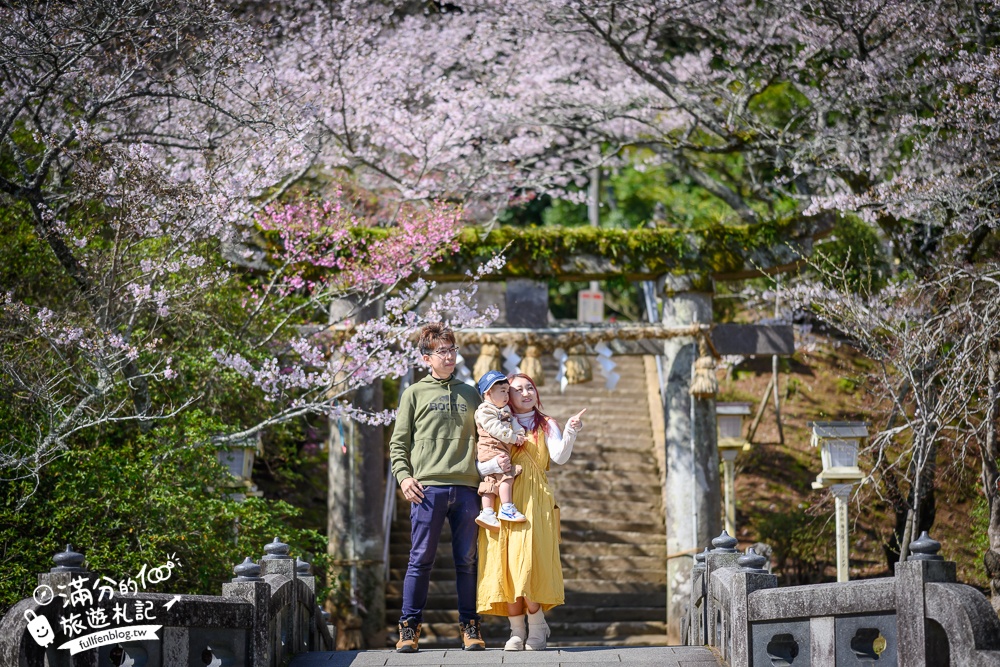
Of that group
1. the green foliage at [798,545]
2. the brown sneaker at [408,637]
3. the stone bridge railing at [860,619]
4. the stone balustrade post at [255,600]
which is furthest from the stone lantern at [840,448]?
the stone balustrade post at [255,600]

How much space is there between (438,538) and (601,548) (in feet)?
23.6

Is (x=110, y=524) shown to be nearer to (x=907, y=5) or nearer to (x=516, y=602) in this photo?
(x=516, y=602)

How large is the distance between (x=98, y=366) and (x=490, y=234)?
4.40 m

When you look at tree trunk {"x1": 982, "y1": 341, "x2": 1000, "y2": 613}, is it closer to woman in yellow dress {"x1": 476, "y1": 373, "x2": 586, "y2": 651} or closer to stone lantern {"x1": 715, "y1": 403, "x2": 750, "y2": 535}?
stone lantern {"x1": 715, "y1": 403, "x2": 750, "y2": 535}

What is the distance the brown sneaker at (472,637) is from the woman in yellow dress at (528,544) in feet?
0.38

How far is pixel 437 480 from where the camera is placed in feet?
21.1

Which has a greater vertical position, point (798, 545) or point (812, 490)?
point (812, 490)

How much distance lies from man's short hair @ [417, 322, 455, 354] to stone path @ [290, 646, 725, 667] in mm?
1813

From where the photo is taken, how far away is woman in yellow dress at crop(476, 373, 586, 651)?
6262 millimetres

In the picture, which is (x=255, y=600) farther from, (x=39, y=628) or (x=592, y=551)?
(x=592, y=551)

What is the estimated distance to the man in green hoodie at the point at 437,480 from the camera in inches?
252

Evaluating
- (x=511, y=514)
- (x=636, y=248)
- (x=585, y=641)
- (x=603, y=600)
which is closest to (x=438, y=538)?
(x=511, y=514)

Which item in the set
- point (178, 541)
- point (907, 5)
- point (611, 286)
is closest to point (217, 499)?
point (178, 541)

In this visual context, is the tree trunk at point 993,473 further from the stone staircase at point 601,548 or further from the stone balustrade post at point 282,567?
the stone balustrade post at point 282,567
